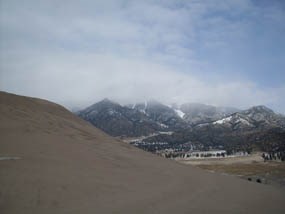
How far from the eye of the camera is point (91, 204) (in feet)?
56.7

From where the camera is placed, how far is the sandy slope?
1684 cm

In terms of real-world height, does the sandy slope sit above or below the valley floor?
above

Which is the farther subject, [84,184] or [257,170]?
[257,170]

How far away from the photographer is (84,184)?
20.7 m

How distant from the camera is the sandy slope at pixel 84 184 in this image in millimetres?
16844

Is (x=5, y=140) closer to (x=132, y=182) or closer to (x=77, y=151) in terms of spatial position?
(x=77, y=151)

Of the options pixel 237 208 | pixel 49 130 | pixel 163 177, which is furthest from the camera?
pixel 49 130

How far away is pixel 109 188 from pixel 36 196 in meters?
5.75

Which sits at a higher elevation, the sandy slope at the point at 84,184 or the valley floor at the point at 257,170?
the sandy slope at the point at 84,184

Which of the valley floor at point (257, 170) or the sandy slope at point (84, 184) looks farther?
the valley floor at point (257, 170)

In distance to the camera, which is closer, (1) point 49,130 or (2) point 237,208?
(2) point 237,208

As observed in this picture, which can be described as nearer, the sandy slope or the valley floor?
the sandy slope

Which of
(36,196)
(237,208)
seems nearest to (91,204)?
(36,196)

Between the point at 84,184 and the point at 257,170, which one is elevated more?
the point at 84,184
